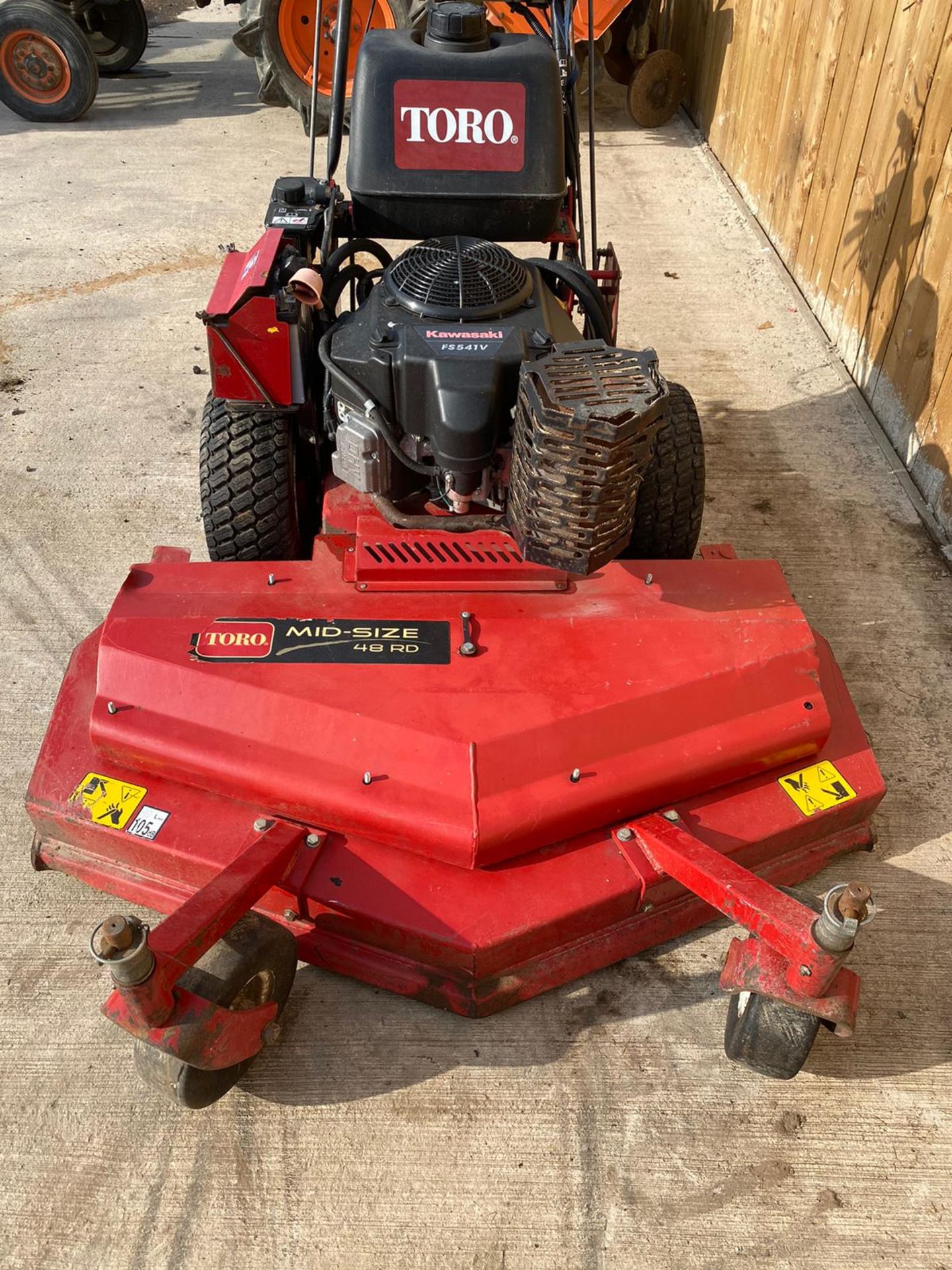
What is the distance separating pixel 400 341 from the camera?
7.14 ft

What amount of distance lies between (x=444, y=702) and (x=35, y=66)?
6124 mm

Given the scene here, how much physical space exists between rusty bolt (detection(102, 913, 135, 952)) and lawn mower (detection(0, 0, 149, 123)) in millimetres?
6354

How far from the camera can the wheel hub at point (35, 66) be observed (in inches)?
244

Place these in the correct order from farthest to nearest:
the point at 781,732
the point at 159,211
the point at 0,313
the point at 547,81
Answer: the point at 159,211 → the point at 0,313 → the point at 547,81 → the point at 781,732

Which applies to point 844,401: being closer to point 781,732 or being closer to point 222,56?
point 781,732

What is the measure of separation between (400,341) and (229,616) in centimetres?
68

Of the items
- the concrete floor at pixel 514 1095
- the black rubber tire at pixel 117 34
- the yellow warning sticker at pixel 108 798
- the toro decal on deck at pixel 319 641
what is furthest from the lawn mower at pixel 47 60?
the yellow warning sticker at pixel 108 798

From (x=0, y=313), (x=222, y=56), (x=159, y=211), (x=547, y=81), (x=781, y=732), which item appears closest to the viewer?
(x=781, y=732)

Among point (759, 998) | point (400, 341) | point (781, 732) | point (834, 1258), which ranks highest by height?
point (400, 341)

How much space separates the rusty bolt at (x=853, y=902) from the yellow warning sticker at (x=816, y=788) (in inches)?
22.7

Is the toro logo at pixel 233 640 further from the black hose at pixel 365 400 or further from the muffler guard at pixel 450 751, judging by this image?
the black hose at pixel 365 400

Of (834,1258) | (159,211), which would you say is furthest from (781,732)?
(159,211)

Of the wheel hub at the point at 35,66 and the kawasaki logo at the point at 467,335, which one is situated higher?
the kawasaki logo at the point at 467,335

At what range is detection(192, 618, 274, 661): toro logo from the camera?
2.14 m
